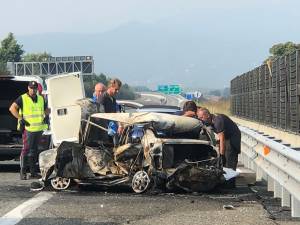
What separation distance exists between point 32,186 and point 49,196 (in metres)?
0.80

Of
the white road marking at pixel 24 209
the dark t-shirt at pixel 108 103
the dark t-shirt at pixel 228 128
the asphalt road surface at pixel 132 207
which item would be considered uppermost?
the dark t-shirt at pixel 108 103

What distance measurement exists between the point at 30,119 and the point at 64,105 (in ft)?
2.28

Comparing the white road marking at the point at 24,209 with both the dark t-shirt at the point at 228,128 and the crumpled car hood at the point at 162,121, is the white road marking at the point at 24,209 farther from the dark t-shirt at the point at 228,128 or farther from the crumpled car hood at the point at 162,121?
the dark t-shirt at the point at 228,128

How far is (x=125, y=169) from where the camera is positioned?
34.1 ft

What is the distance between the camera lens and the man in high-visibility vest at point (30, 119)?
12.7 m

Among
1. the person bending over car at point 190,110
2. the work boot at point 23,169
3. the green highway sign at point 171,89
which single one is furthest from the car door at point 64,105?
the green highway sign at point 171,89

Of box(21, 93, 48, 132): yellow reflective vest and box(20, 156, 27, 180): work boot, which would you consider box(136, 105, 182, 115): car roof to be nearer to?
box(21, 93, 48, 132): yellow reflective vest

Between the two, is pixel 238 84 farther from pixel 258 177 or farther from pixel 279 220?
pixel 279 220

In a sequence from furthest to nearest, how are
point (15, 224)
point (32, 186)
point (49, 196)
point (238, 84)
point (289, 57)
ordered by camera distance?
point (238, 84) < point (289, 57) < point (32, 186) < point (49, 196) < point (15, 224)

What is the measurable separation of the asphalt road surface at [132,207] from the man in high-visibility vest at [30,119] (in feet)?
4.88

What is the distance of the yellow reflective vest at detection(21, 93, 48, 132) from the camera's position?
12789 millimetres

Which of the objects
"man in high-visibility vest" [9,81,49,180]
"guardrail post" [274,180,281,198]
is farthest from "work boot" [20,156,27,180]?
"guardrail post" [274,180,281,198]

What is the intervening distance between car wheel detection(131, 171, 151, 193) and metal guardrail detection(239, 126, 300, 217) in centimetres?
174

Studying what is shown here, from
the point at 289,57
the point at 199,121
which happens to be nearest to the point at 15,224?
the point at 199,121
